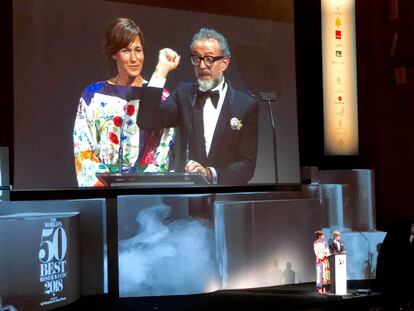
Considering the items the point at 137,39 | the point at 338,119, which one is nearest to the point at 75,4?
the point at 137,39

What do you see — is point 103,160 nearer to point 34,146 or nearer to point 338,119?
point 34,146

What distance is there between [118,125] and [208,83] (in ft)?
3.10

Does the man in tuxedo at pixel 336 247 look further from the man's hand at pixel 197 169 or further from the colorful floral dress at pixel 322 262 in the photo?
the man's hand at pixel 197 169

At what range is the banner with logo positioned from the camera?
384 centimetres

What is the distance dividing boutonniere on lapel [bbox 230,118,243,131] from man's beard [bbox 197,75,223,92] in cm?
36

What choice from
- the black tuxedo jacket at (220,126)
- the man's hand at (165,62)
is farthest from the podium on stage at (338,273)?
the man's hand at (165,62)

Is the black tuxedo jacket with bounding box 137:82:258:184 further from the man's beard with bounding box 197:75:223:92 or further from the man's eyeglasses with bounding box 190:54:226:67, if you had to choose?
the man's eyeglasses with bounding box 190:54:226:67

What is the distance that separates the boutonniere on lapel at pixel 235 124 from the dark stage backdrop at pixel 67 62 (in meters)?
0.23

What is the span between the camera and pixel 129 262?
4398mm

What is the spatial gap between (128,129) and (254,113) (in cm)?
123

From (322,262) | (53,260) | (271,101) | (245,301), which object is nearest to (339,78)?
(271,101)

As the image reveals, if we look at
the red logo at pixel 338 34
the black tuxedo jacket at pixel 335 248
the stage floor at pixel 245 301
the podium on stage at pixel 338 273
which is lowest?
the stage floor at pixel 245 301

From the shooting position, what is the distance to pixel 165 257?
4.48 m

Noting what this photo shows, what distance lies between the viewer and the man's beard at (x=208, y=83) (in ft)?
16.2
